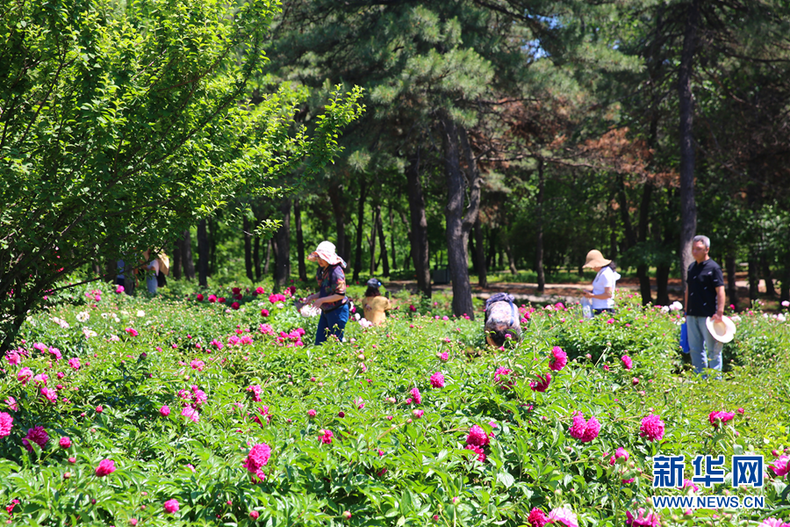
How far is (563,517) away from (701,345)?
4916mm

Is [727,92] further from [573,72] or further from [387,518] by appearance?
[387,518]

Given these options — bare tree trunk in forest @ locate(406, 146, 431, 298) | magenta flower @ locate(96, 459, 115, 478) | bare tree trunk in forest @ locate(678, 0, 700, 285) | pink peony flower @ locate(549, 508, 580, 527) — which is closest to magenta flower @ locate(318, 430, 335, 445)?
magenta flower @ locate(96, 459, 115, 478)

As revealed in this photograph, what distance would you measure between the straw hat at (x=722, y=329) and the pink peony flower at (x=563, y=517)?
15.1 ft

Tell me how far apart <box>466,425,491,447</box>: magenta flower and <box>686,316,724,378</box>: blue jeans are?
4.50 metres

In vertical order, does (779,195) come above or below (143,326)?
above

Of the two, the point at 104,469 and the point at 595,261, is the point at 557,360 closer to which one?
the point at 104,469

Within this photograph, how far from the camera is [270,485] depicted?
2.14 meters

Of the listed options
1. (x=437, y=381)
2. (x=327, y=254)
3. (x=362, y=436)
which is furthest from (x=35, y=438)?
(x=327, y=254)

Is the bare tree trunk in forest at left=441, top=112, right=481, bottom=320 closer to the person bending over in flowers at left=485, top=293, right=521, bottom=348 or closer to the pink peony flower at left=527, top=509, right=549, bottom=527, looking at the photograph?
the person bending over in flowers at left=485, top=293, right=521, bottom=348

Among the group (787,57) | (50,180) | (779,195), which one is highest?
(787,57)

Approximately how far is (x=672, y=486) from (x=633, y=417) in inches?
14.5

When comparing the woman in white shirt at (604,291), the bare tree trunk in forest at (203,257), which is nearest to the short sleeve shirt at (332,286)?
the woman in white shirt at (604,291)

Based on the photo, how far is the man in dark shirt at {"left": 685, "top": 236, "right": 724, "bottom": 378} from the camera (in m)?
5.82

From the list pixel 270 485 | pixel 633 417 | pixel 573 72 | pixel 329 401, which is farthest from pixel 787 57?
pixel 270 485
